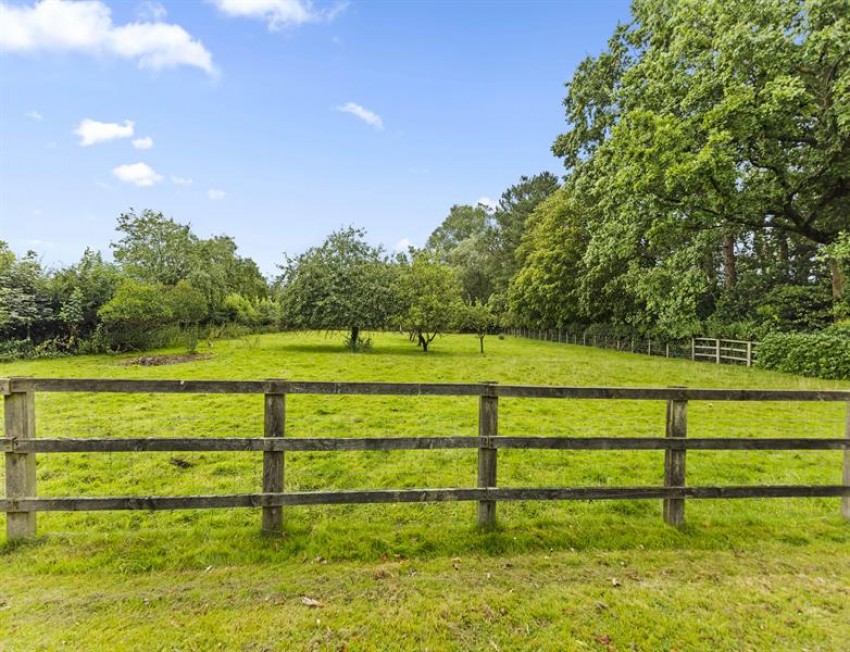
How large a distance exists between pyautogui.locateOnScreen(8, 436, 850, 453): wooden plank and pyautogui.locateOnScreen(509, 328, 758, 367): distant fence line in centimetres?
1911

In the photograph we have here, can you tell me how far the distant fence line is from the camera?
19808 mm

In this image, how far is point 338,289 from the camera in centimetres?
2162

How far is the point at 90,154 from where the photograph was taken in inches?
730

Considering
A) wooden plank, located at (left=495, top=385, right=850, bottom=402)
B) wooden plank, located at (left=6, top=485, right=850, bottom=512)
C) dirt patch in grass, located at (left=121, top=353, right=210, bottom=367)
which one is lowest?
dirt patch in grass, located at (left=121, top=353, right=210, bottom=367)

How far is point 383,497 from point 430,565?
68 centimetres

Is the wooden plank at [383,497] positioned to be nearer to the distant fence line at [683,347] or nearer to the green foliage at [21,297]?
the green foliage at [21,297]

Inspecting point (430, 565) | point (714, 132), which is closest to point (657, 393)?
point (430, 565)

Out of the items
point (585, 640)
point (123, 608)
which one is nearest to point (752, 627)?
point (585, 640)

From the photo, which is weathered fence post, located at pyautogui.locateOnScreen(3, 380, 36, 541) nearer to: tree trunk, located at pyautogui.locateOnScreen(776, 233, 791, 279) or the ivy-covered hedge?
the ivy-covered hedge

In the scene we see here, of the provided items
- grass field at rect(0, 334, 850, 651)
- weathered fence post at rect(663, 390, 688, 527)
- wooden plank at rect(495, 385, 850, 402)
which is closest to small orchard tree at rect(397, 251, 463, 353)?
grass field at rect(0, 334, 850, 651)

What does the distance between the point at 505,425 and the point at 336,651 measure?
603 centimetres

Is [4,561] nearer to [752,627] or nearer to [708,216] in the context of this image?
[752,627]

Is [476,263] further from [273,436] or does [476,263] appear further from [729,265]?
[273,436]

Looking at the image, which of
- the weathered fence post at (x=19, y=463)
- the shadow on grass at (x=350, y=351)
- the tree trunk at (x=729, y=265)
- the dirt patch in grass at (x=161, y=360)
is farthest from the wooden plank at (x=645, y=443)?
the tree trunk at (x=729, y=265)
